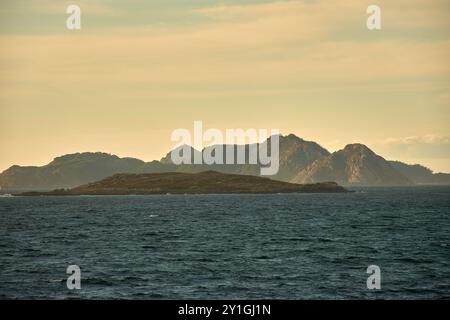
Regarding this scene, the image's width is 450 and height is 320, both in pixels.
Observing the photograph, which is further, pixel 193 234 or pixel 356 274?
pixel 193 234

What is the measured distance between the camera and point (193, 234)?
336 feet
